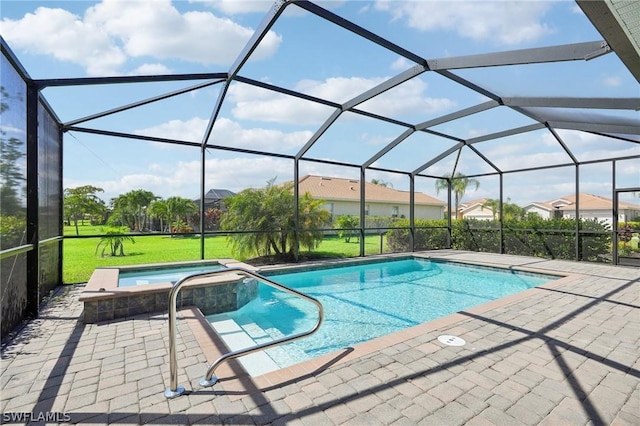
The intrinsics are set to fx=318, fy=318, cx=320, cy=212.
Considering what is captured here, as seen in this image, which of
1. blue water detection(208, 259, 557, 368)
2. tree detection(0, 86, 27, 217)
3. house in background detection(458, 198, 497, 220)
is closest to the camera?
tree detection(0, 86, 27, 217)

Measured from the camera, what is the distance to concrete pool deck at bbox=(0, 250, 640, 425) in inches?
86.4

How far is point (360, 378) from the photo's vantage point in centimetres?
267

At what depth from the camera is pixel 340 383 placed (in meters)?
Result: 2.58

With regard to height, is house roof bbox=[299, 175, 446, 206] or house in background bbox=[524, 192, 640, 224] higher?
house roof bbox=[299, 175, 446, 206]

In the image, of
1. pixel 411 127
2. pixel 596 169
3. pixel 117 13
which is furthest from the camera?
pixel 596 169

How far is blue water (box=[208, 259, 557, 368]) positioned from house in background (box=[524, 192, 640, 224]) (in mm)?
3385

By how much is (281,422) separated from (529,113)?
800 centimetres

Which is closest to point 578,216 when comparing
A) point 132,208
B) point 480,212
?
point 480,212

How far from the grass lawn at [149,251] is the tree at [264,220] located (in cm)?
73

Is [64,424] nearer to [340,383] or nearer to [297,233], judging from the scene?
[340,383]

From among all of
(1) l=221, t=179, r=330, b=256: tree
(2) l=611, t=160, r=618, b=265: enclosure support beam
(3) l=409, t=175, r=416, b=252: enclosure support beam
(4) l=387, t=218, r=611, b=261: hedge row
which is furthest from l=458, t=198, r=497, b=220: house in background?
(1) l=221, t=179, r=330, b=256: tree

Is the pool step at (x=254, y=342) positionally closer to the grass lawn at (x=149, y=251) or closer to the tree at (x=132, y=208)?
the grass lawn at (x=149, y=251)

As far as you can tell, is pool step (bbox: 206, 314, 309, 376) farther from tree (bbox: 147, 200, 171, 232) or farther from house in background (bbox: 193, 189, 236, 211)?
tree (bbox: 147, 200, 171, 232)

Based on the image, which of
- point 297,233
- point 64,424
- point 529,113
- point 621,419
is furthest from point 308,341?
point 529,113
